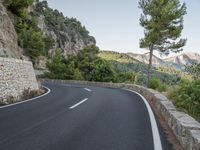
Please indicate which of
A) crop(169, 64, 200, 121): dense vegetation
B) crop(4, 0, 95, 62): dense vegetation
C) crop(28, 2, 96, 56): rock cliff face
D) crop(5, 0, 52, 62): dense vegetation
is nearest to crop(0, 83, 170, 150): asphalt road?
crop(169, 64, 200, 121): dense vegetation

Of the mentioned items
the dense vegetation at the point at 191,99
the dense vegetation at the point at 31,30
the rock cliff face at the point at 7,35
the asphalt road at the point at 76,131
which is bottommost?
the asphalt road at the point at 76,131

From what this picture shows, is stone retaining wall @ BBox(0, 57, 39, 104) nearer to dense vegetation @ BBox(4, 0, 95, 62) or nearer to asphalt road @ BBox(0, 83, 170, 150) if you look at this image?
asphalt road @ BBox(0, 83, 170, 150)

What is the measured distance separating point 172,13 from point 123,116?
30585mm

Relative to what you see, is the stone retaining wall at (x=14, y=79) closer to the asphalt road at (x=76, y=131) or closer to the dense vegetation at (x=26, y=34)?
the asphalt road at (x=76, y=131)

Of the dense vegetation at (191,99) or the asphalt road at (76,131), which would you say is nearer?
the asphalt road at (76,131)

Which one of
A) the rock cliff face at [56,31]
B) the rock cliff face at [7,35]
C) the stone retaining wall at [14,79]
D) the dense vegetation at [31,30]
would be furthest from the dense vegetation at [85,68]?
the stone retaining wall at [14,79]

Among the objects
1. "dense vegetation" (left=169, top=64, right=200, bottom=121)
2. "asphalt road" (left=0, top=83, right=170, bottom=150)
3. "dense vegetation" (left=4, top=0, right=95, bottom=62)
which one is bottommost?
"asphalt road" (left=0, top=83, right=170, bottom=150)

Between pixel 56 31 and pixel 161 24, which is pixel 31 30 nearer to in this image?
pixel 161 24

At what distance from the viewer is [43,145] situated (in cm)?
621

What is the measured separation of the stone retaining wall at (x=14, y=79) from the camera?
48.2 feet

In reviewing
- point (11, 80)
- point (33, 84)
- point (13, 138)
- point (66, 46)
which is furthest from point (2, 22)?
point (66, 46)

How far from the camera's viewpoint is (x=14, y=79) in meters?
16.3

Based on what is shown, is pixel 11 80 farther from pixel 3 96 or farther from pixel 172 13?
pixel 172 13

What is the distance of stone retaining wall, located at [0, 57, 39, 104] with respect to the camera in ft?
48.2
